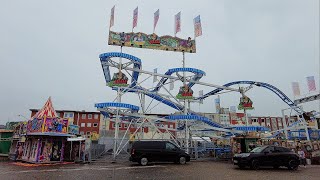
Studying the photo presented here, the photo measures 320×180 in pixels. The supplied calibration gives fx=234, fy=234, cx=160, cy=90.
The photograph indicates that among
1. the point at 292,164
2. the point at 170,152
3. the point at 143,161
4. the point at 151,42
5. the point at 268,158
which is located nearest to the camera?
the point at 268,158

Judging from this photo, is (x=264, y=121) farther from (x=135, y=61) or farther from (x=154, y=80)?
(x=135, y=61)

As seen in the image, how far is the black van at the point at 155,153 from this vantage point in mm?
19078

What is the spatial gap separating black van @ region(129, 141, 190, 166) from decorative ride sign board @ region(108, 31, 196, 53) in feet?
42.4

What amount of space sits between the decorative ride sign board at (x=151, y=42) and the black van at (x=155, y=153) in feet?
42.4

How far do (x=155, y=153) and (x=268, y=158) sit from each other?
8.59 meters

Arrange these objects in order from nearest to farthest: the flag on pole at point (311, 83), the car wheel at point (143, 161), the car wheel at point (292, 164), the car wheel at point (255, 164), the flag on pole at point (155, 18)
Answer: the car wheel at point (255, 164) < the car wheel at point (292, 164) < the car wheel at point (143, 161) < the flag on pole at point (155, 18) < the flag on pole at point (311, 83)

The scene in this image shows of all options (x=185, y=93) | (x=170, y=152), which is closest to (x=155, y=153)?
(x=170, y=152)

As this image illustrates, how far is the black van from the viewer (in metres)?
19.1

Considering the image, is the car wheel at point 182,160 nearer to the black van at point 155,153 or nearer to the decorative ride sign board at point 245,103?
the black van at point 155,153

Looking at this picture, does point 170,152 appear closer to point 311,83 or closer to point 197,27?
point 197,27

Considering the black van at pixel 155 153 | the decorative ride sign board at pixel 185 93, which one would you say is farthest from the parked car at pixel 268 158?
the decorative ride sign board at pixel 185 93

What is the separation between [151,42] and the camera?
2873cm

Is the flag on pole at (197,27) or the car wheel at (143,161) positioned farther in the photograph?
the flag on pole at (197,27)

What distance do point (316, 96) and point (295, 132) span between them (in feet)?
36.2
